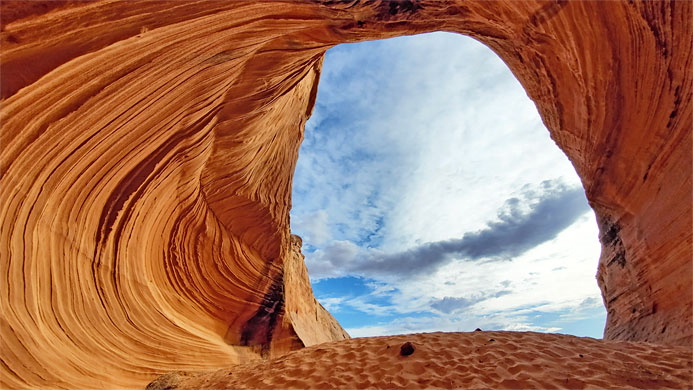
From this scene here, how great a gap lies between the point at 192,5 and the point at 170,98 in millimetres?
1373

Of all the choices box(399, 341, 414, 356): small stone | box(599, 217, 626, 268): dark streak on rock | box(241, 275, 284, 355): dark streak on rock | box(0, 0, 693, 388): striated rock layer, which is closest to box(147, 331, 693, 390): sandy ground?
box(399, 341, 414, 356): small stone

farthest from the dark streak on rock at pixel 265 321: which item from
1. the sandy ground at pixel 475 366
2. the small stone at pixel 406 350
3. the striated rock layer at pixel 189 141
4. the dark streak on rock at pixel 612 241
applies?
the dark streak on rock at pixel 612 241

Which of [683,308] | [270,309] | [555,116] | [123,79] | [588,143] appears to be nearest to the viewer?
[123,79]

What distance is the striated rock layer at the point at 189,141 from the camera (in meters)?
3.73

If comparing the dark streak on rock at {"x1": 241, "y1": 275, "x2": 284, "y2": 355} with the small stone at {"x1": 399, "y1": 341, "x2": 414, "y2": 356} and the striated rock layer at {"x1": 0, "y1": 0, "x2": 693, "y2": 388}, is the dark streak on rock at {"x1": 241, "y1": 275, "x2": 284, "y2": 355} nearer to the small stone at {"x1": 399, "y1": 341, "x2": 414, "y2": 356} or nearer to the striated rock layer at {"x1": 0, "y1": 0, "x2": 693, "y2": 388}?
the striated rock layer at {"x1": 0, "y1": 0, "x2": 693, "y2": 388}

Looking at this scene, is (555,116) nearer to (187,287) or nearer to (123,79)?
(123,79)

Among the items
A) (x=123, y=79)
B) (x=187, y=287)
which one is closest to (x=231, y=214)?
(x=187, y=287)

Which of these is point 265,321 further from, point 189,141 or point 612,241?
point 612,241

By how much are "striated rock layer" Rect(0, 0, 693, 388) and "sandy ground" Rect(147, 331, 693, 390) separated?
108 centimetres

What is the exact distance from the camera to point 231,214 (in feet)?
28.3

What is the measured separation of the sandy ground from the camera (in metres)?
3.88

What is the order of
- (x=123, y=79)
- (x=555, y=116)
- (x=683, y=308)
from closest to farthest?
(x=123, y=79), (x=683, y=308), (x=555, y=116)

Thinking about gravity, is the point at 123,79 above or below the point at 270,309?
above

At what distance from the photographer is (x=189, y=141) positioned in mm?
5906
